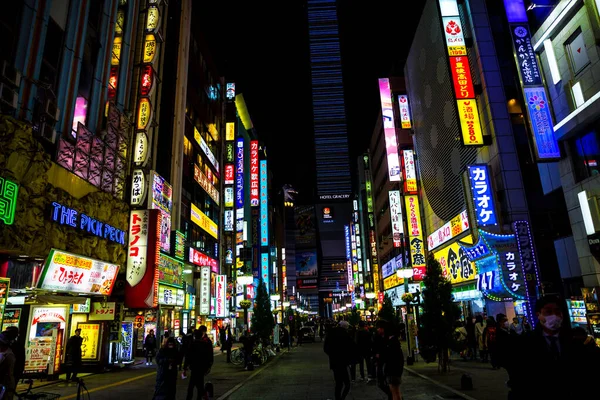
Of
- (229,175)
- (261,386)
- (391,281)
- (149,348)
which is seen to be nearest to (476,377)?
(261,386)

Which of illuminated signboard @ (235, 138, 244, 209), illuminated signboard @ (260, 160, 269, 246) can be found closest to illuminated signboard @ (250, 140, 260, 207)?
illuminated signboard @ (235, 138, 244, 209)

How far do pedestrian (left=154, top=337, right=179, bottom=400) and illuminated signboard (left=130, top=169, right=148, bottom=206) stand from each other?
652 inches

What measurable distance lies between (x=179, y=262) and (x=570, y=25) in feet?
92.6

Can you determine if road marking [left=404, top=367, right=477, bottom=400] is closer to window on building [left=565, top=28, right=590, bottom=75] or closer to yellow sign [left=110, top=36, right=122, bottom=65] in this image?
window on building [left=565, top=28, right=590, bottom=75]

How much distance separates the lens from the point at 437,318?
649 inches

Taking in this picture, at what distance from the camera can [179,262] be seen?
1250 inches

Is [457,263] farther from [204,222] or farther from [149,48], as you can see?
[149,48]

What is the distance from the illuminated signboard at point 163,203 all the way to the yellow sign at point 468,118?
1937cm

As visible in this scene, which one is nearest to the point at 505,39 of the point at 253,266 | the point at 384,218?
the point at 384,218

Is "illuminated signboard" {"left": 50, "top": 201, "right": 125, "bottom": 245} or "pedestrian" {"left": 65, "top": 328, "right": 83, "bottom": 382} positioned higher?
"illuminated signboard" {"left": 50, "top": 201, "right": 125, "bottom": 245}

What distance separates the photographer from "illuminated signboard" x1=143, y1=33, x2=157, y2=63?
26062 mm

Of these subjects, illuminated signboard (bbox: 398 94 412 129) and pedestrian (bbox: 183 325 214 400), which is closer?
pedestrian (bbox: 183 325 214 400)

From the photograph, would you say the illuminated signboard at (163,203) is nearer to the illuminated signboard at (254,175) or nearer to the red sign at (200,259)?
the red sign at (200,259)

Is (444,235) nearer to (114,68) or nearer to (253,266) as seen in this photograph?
(114,68)
